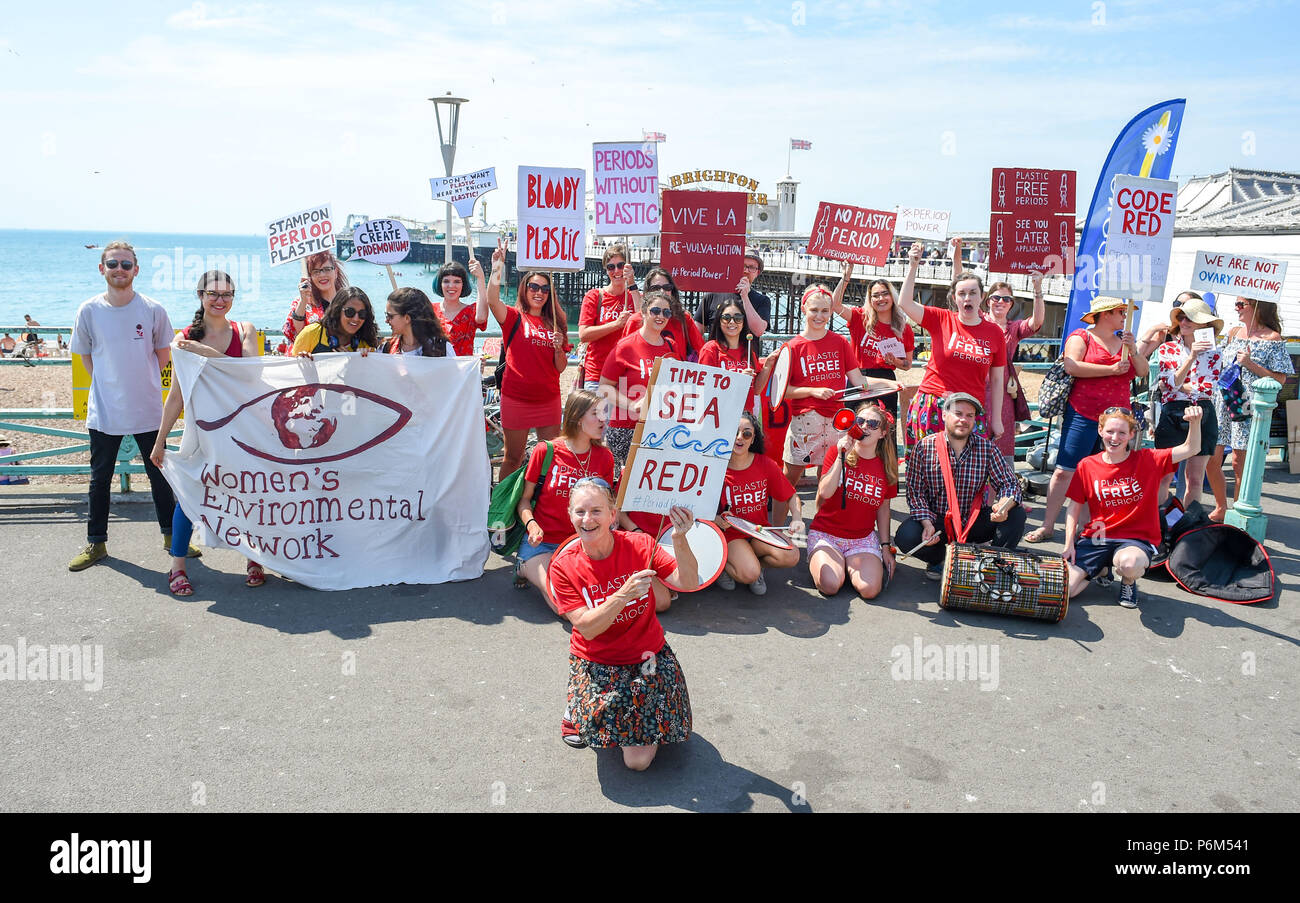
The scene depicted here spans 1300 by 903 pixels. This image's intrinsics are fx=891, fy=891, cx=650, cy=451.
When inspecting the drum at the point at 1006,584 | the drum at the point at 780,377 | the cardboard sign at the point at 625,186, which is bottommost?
the drum at the point at 1006,584

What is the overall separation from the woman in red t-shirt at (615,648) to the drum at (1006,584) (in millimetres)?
2367

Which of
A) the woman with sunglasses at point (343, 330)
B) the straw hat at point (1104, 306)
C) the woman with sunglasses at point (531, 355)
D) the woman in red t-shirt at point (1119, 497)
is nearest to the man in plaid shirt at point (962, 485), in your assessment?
the woman in red t-shirt at point (1119, 497)

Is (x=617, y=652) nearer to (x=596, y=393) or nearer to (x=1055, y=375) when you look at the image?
(x=596, y=393)

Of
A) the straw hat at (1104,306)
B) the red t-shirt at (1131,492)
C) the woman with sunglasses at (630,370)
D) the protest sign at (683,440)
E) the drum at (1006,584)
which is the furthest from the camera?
the straw hat at (1104,306)

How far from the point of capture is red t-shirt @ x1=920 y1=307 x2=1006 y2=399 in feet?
21.9

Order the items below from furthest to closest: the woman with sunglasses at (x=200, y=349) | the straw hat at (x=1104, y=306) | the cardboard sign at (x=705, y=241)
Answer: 1. the cardboard sign at (x=705, y=241)
2. the straw hat at (x=1104, y=306)
3. the woman with sunglasses at (x=200, y=349)

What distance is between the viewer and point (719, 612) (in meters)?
5.56

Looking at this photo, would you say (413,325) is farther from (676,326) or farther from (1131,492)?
(1131,492)

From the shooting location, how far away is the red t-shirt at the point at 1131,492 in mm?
5891

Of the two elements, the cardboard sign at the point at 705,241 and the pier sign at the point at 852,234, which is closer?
the cardboard sign at the point at 705,241

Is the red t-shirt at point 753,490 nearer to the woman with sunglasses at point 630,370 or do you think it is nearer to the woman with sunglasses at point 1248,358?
the woman with sunglasses at point 630,370

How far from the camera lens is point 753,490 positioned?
19.1 ft

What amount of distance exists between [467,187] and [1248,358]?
27.8ft

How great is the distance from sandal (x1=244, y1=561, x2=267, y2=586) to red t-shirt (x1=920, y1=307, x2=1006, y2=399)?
488cm
